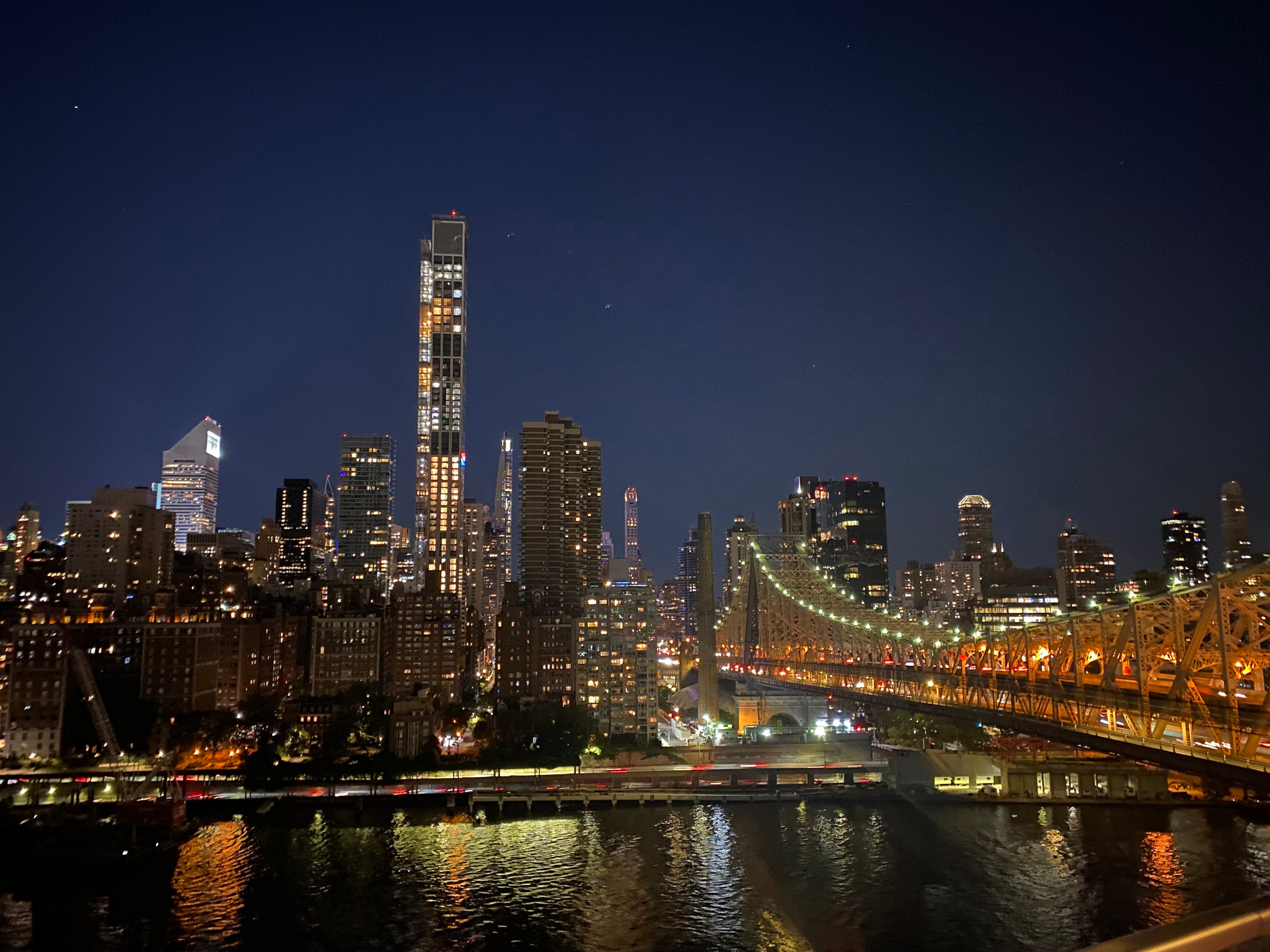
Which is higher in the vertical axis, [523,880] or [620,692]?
[620,692]

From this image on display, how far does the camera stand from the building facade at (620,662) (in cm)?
5362

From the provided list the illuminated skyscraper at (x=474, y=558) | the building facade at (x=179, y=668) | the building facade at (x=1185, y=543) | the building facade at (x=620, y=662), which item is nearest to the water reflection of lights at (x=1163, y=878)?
the building facade at (x=620, y=662)

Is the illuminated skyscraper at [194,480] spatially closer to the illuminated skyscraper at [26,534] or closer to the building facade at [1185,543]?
the illuminated skyscraper at [26,534]

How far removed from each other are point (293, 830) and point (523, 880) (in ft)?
45.3

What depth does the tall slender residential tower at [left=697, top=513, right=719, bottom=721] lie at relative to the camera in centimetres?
5812

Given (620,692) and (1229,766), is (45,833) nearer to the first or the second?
(620,692)

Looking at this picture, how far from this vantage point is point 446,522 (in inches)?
4633

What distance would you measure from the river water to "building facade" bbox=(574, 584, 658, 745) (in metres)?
15.2

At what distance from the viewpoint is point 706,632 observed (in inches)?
2382

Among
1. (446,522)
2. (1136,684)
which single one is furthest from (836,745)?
(446,522)

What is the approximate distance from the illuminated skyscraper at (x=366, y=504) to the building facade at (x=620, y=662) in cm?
7411

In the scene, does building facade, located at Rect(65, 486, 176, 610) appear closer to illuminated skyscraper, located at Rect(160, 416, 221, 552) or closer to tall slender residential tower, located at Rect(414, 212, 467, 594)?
tall slender residential tower, located at Rect(414, 212, 467, 594)

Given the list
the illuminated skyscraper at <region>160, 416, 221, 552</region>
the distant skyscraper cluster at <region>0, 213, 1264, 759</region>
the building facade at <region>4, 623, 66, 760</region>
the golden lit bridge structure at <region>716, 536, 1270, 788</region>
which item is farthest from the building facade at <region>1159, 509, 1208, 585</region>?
the illuminated skyscraper at <region>160, 416, 221, 552</region>

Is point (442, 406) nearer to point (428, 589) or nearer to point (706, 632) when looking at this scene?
point (428, 589)
